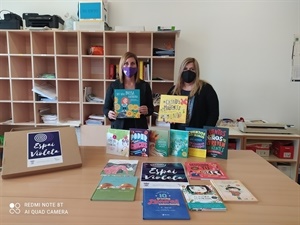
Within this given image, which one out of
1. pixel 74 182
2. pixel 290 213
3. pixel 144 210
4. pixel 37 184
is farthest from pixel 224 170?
pixel 37 184

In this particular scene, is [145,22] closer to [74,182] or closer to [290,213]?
[74,182]

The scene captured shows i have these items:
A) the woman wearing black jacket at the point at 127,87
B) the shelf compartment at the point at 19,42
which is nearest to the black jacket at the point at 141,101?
the woman wearing black jacket at the point at 127,87

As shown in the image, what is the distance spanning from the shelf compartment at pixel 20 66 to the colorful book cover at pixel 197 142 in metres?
2.61

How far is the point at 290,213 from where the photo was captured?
0.87 meters

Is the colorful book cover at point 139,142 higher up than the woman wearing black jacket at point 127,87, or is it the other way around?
the woman wearing black jacket at point 127,87

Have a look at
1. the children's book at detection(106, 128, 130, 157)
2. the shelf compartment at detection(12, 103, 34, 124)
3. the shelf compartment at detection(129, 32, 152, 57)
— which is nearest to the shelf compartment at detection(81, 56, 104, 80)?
the shelf compartment at detection(129, 32, 152, 57)

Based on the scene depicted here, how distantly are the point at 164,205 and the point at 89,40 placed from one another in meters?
2.77

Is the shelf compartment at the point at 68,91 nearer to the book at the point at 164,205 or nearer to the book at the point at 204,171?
the book at the point at 204,171

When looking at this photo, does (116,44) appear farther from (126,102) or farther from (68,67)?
(126,102)

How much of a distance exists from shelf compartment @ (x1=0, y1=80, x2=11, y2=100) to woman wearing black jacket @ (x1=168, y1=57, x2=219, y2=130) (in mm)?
2507

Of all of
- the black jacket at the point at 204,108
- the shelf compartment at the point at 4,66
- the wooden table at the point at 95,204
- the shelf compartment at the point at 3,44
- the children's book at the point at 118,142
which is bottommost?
the wooden table at the point at 95,204

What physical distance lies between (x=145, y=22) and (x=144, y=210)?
108 inches

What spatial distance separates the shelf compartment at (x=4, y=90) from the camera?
3.10m

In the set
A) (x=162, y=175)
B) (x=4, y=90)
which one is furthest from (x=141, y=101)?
(x=4, y=90)
